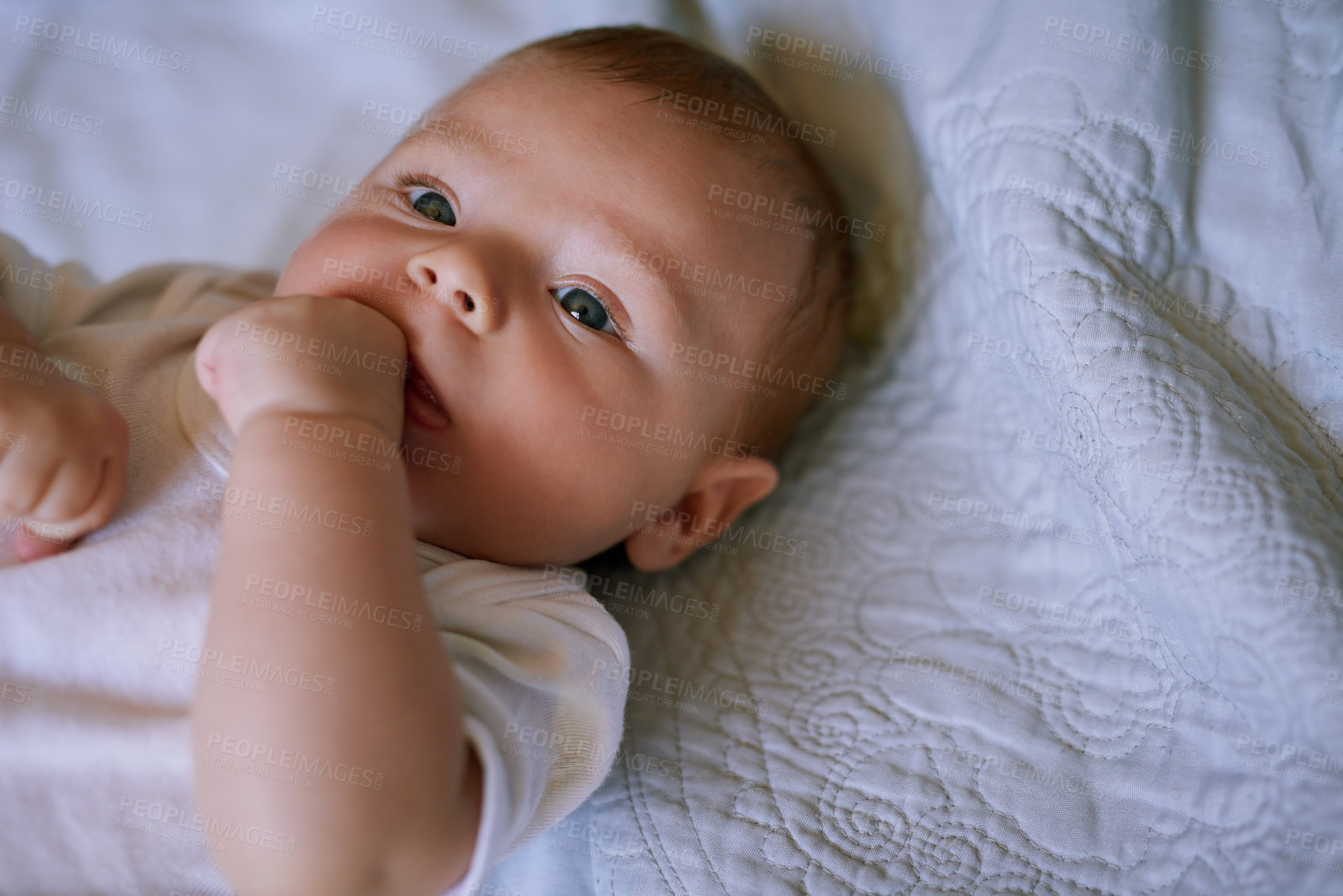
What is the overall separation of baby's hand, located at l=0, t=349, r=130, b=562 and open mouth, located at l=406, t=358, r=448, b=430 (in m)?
0.29

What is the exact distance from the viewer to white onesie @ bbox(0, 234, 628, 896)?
0.93 m

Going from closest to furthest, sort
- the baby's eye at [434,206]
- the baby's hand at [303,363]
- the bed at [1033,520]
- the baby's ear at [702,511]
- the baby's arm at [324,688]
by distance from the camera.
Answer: the baby's arm at [324,688]
the baby's hand at [303,363]
the bed at [1033,520]
the baby's eye at [434,206]
the baby's ear at [702,511]

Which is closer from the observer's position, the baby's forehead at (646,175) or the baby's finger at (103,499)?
the baby's finger at (103,499)

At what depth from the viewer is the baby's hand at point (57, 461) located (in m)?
0.93

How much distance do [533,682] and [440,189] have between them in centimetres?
57

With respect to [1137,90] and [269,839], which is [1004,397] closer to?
[1137,90]

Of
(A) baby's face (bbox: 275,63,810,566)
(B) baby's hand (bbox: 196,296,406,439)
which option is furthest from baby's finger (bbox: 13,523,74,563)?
(A) baby's face (bbox: 275,63,810,566)

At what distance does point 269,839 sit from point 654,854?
432mm

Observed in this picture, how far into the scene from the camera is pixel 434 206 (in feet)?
3.72

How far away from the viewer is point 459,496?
1062mm

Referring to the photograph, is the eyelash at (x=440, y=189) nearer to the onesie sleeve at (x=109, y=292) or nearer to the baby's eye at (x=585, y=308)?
the baby's eye at (x=585, y=308)

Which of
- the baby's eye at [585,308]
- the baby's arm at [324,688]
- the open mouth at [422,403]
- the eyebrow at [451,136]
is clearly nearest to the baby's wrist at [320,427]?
the baby's arm at [324,688]

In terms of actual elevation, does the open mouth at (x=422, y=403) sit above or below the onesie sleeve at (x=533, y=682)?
above

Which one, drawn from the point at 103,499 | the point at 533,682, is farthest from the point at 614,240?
the point at 103,499
